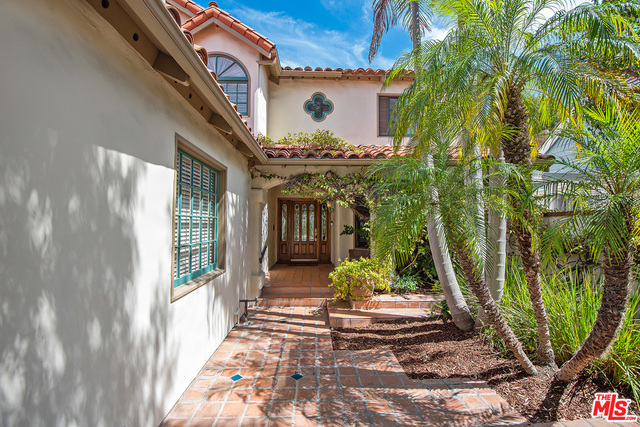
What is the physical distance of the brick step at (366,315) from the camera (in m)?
5.86

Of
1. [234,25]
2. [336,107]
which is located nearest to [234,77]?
[234,25]

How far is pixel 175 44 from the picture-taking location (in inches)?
94.7

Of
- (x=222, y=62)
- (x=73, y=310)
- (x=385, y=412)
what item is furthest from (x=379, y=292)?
(x=222, y=62)

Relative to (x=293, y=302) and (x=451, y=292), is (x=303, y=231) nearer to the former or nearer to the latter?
(x=293, y=302)

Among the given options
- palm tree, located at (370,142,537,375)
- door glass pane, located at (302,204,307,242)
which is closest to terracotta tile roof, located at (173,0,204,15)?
door glass pane, located at (302,204,307,242)

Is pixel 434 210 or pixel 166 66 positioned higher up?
pixel 166 66

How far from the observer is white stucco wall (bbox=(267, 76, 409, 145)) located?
948 cm

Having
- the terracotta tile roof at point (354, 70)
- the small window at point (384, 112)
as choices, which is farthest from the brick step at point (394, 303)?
the terracotta tile roof at point (354, 70)

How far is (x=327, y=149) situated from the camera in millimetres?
6871

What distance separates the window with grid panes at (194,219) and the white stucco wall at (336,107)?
509 cm

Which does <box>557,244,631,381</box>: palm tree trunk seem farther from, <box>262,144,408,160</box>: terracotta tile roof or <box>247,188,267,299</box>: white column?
<box>247,188,267,299</box>: white column

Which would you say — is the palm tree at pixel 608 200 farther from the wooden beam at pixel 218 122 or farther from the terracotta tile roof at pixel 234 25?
the terracotta tile roof at pixel 234 25

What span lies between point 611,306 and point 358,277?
3945 millimetres

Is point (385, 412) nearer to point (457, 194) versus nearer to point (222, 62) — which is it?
point (457, 194)
